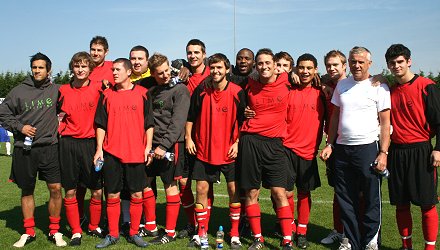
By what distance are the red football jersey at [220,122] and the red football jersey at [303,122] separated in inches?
24.7

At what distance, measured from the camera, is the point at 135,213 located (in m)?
5.64

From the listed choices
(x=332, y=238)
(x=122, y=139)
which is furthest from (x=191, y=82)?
(x=332, y=238)

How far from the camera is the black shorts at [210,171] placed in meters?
5.50

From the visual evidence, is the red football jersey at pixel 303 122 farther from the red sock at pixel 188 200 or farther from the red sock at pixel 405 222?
the red sock at pixel 188 200

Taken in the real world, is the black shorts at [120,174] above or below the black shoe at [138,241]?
above

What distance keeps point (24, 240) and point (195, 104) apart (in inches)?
109

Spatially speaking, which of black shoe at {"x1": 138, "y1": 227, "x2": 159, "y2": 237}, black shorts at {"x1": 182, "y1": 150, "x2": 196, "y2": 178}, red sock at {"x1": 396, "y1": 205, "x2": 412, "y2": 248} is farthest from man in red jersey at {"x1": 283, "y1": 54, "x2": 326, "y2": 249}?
black shoe at {"x1": 138, "y1": 227, "x2": 159, "y2": 237}

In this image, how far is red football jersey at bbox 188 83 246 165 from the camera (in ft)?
17.9

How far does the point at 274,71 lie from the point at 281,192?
4.78ft

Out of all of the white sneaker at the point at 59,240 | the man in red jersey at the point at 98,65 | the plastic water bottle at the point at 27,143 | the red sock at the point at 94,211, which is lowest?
the white sneaker at the point at 59,240

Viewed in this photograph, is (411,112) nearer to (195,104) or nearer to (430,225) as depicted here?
(430,225)

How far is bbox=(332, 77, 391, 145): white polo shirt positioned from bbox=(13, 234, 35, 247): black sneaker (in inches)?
163

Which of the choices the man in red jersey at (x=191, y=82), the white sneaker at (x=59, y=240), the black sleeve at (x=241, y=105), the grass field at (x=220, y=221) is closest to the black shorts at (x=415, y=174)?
the grass field at (x=220, y=221)

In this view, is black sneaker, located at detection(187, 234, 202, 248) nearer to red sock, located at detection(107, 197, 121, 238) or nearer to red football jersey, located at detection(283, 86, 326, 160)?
red sock, located at detection(107, 197, 121, 238)
